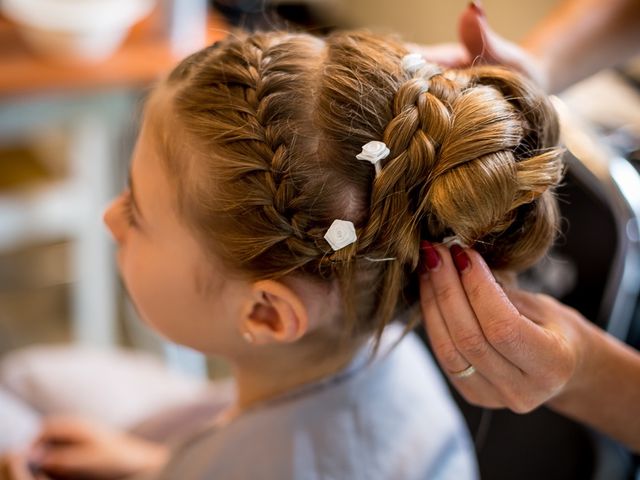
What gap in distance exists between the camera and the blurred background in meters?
0.89

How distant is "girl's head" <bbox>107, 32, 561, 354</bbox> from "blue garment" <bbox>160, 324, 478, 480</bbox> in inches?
5.4

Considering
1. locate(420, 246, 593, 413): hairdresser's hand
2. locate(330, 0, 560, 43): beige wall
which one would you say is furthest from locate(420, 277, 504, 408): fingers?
locate(330, 0, 560, 43): beige wall

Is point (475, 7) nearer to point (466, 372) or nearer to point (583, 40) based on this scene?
point (583, 40)

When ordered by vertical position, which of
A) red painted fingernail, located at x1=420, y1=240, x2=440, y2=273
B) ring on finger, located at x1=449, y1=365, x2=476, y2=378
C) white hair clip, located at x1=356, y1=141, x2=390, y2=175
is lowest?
ring on finger, located at x1=449, y1=365, x2=476, y2=378

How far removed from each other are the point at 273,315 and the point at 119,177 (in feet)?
4.09

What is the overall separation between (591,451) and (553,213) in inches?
13.6

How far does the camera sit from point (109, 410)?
1.14 meters

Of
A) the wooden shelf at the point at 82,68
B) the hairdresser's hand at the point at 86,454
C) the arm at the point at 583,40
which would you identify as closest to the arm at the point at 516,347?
the arm at the point at 583,40

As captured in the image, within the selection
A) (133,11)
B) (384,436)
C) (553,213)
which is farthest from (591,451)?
(133,11)

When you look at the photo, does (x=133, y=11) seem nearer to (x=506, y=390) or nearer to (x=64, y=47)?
(x=64, y=47)

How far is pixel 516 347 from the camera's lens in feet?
2.00

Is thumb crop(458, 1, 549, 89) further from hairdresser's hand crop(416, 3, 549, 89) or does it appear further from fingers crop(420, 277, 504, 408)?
fingers crop(420, 277, 504, 408)

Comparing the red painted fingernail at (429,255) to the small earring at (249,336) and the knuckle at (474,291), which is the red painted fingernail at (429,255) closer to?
the knuckle at (474,291)

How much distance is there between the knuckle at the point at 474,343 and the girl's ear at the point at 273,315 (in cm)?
15
